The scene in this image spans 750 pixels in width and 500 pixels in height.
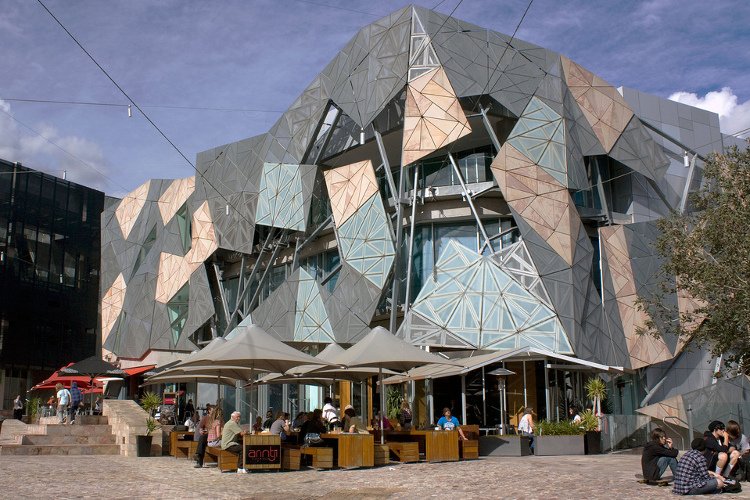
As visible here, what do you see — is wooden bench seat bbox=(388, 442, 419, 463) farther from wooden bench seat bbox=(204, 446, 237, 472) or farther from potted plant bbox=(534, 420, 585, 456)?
potted plant bbox=(534, 420, 585, 456)

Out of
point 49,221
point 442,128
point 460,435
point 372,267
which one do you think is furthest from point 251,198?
point 49,221

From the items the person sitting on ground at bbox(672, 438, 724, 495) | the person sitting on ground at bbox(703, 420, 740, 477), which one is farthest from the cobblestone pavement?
the person sitting on ground at bbox(703, 420, 740, 477)

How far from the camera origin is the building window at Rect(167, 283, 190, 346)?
39.6 metres

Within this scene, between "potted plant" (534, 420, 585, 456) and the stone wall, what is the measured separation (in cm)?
1080

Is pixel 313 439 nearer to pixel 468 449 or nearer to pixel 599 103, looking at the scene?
pixel 468 449

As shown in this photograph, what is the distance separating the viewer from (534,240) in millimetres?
26234

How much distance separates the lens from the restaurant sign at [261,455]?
1484 cm

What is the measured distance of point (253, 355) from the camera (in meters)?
15.8

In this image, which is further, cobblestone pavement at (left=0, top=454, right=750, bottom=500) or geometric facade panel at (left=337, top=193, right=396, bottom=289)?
geometric facade panel at (left=337, top=193, right=396, bottom=289)

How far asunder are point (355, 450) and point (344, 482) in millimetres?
2696

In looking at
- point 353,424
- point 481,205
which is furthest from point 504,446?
point 481,205

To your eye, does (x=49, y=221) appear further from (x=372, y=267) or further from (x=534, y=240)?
(x=534, y=240)

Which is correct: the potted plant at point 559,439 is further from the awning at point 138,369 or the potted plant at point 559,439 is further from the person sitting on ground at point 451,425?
the awning at point 138,369

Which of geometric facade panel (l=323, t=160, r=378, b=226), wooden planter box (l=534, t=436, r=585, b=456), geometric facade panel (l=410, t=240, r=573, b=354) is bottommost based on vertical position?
wooden planter box (l=534, t=436, r=585, b=456)
